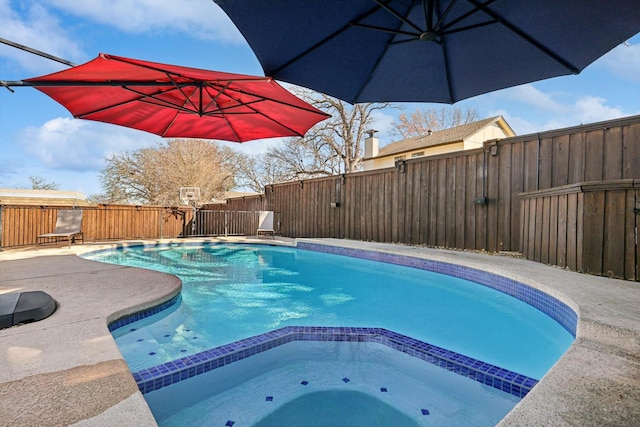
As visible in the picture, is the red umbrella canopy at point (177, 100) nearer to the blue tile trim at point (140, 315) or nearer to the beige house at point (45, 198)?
the blue tile trim at point (140, 315)

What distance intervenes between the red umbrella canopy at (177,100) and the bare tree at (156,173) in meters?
13.7

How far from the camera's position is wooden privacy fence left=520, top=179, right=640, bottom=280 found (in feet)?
10.8

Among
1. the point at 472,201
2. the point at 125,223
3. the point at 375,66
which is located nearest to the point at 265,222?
the point at 125,223

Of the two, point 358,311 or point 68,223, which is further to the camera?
point 68,223

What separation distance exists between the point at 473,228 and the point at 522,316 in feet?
10.8

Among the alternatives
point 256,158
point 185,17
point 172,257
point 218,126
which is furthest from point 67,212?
point 256,158

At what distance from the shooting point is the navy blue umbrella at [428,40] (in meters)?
2.30

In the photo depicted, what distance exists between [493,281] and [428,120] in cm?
1610

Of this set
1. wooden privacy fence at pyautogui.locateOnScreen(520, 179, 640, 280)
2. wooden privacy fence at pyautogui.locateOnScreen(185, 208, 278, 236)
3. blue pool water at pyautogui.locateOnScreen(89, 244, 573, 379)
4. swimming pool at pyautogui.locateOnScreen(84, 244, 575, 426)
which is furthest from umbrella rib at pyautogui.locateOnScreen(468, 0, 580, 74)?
wooden privacy fence at pyautogui.locateOnScreen(185, 208, 278, 236)

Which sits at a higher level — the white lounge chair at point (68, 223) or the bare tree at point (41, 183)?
the bare tree at point (41, 183)

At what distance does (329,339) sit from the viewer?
8.46 ft

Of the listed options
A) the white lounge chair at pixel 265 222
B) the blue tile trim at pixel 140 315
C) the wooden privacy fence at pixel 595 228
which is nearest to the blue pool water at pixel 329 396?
the blue tile trim at pixel 140 315

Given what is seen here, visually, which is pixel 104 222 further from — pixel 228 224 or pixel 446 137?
pixel 446 137

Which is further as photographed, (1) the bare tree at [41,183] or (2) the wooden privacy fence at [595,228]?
(1) the bare tree at [41,183]
